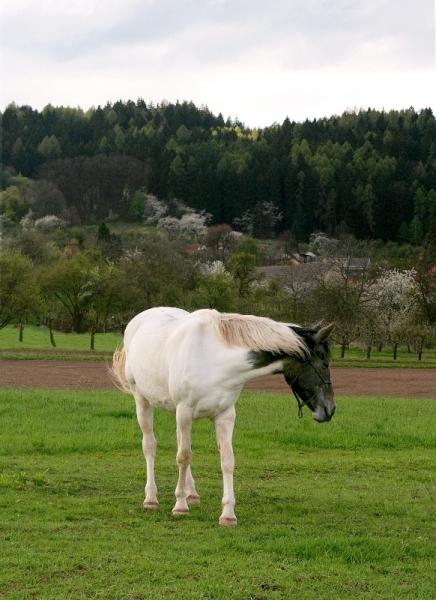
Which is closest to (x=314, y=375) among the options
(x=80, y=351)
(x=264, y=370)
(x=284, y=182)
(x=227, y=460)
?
(x=264, y=370)

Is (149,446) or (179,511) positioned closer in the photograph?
(179,511)

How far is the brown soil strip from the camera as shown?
27.9 meters

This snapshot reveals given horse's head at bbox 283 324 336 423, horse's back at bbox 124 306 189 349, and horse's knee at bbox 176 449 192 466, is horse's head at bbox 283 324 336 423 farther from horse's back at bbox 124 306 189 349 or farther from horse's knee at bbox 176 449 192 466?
horse's back at bbox 124 306 189 349

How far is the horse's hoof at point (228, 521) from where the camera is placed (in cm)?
794

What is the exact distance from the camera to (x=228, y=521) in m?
7.96

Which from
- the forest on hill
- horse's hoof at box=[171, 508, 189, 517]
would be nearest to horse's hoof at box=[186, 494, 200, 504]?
horse's hoof at box=[171, 508, 189, 517]

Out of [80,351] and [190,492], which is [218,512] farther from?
[80,351]

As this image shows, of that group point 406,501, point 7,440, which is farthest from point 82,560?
point 7,440

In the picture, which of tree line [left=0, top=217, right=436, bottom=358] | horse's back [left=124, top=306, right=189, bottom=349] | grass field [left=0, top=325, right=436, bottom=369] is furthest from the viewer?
tree line [left=0, top=217, right=436, bottom=358]

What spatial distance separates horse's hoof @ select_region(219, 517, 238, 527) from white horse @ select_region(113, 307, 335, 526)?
0.01m

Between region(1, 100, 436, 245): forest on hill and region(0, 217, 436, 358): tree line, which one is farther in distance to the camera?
region(1, 100, 436, 245): forest on hill

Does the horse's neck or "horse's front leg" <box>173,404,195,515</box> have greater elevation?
Result: the horse's neck

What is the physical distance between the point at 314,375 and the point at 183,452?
5.59 ft

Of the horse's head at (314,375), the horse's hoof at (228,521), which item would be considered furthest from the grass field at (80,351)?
the horse's hoof at (228,521)
